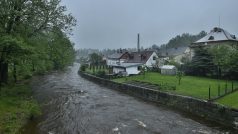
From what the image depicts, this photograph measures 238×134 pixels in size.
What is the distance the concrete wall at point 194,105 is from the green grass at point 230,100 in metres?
1.69

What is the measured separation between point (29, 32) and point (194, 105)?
2274 centimetres

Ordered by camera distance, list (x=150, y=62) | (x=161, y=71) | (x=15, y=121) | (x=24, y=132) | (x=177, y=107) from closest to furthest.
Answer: (x=24, y=132) → (x=15, y=121) → (x=177, y=107) → (x=161, y=71) → (x=150, y=62)

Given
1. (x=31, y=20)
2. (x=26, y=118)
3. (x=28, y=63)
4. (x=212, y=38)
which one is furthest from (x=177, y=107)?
(x=212, y=38)

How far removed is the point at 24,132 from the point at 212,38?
2160 inches

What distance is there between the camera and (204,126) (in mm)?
23062

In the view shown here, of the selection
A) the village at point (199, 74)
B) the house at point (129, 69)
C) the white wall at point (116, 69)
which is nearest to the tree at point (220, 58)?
the village at point (199, 74)

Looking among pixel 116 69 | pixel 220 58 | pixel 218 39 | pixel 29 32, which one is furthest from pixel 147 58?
pixel 29 32

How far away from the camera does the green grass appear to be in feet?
83.8

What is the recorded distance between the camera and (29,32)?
34.7m

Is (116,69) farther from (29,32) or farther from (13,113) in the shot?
(13,113)

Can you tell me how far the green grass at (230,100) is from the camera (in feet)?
83.8

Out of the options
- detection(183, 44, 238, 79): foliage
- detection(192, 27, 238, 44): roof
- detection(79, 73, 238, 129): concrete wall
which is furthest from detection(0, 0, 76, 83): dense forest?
detection(192, 27, 238, 44): roof

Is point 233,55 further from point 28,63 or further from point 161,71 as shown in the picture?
point 28,63

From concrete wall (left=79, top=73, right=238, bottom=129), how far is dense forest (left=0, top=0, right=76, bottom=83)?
45.2 ft
